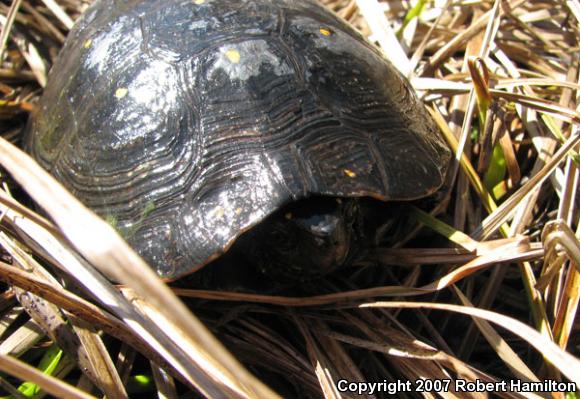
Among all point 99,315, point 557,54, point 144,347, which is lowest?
point 557,54

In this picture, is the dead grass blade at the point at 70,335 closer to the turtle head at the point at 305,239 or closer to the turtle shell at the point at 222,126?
the turtle shell at the point at 222,126

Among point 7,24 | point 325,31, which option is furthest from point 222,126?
point 7,24

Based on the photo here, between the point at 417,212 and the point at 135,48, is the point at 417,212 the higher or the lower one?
the lower one

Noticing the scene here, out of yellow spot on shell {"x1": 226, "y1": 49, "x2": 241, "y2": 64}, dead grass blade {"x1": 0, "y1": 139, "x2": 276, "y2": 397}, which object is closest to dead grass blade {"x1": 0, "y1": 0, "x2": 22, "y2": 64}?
yellow spot on shell {"x1": 226, "y1": 49, "x2": 241, "y2": 64}

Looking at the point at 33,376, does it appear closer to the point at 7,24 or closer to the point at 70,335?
the point at 70,335

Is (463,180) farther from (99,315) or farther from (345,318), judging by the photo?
(99,315)

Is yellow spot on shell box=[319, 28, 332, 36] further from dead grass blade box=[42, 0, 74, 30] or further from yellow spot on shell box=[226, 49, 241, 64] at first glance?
dead grass blade box=[42, 0, 74, 30]

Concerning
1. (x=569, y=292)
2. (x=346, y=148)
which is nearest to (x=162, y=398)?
(x=346, y=148)
